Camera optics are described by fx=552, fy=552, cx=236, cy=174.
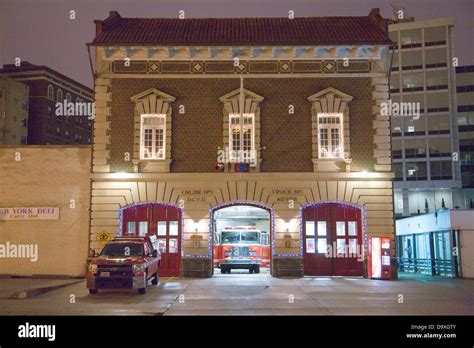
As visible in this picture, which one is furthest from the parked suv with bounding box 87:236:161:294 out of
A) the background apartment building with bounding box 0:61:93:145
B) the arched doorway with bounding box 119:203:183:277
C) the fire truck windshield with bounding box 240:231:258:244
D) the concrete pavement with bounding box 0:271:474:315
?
the background apartment building with bounding box 0:61:93:145

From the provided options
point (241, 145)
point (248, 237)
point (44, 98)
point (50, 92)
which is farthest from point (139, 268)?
point (50, 92)

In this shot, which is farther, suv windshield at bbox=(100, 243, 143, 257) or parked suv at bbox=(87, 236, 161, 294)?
suv windshield at bbox=(100, 243, 143, 257)

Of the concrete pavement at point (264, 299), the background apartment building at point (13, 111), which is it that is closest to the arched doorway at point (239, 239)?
the concrete pavement at point (264, 299)

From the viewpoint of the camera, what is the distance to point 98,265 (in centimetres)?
1886

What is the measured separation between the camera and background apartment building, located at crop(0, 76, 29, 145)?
7438 centimetres

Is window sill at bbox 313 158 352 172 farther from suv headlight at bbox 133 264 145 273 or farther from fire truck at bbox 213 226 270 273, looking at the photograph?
suv headlight at bbox 133 264 145 273

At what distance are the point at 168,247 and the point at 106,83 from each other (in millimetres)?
8622

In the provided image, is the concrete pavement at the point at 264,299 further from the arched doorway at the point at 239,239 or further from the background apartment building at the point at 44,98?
the background apartment building at the point at 44,98

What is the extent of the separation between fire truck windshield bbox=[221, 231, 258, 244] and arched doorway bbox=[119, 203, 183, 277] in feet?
9.12

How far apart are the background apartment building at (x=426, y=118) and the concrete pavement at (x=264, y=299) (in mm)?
58279

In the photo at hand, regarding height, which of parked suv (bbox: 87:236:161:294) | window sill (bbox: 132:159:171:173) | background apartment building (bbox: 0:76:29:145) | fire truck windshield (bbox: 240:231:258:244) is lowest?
parked suv (bbox: 87:236:161:294)

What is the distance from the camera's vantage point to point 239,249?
1115 inches
